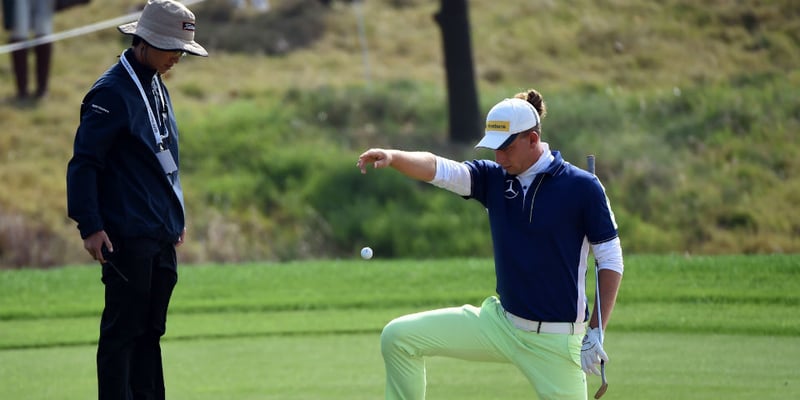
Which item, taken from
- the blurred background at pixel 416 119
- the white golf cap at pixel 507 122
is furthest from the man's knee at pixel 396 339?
the blurred background at pixel 416 119

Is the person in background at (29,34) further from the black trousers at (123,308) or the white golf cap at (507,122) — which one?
the white golf cap at (507,122)

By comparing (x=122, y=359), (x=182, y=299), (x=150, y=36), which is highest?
(x=150, y=36)

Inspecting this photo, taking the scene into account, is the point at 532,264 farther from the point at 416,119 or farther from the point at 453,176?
the point at 416,119

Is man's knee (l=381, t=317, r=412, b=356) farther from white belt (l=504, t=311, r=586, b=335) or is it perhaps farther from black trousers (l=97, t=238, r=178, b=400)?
black trousers (l=97, t=238, r=178, b=400)

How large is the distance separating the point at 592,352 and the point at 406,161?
122cm

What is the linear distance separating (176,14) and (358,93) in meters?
14.2

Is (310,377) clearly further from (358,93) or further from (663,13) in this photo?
(663,13)

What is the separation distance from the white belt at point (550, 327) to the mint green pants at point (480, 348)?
19 mm

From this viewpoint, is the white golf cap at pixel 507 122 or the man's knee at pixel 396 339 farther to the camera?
the man's knee at pixel 396 339

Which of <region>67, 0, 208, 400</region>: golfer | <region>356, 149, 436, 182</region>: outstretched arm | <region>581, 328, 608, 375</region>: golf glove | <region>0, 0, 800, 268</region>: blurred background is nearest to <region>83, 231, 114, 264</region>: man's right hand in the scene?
<region>67, 0, 208, 400</region>: golfer

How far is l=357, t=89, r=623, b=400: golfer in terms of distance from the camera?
5574mm

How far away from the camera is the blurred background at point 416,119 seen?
16.9 m

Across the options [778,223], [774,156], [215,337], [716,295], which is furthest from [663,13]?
[215,337]

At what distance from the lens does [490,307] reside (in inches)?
232
